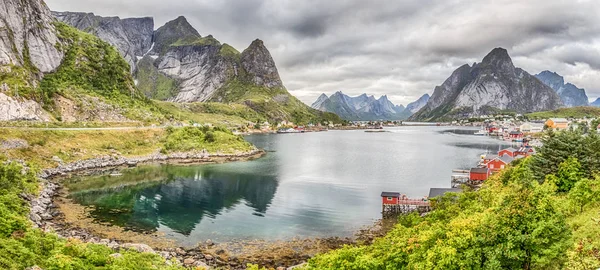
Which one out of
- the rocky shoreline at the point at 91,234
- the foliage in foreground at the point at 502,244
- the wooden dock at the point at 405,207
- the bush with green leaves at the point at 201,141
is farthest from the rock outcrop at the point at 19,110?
the foliage in foreground at the point at 502,244

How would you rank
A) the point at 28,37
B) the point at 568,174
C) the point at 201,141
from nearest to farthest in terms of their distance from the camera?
the point at 568,174
the point at 201,141
the point at 28,37

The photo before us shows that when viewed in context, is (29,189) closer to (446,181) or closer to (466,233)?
(466,233)

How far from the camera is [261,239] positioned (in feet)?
133

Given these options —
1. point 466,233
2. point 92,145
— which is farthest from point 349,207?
point 92,145

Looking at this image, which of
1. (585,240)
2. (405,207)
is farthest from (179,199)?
(585,240)

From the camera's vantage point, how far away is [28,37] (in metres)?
121

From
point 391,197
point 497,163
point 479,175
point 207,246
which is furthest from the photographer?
point 497,163

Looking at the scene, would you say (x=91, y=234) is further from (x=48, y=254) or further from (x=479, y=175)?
(x=479, y=175)

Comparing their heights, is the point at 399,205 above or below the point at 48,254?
below

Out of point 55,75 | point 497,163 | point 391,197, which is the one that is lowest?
point 391,197

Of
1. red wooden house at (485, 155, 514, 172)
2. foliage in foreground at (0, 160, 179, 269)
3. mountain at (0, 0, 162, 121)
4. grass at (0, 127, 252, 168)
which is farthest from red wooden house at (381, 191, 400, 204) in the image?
mountain at (0, 0, 162, 121)

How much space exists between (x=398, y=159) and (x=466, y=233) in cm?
9534

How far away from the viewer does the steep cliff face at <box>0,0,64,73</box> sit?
111 m

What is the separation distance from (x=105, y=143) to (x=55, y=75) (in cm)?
5045
